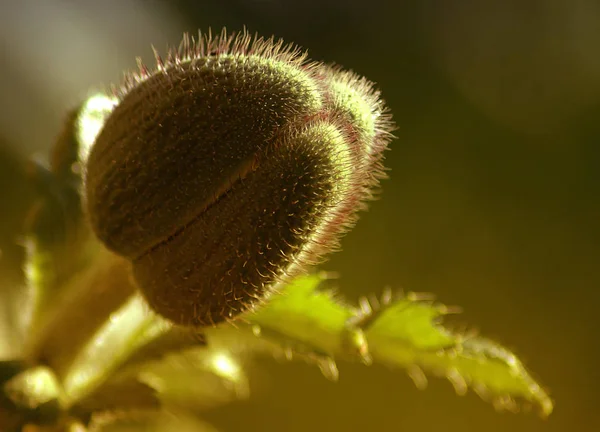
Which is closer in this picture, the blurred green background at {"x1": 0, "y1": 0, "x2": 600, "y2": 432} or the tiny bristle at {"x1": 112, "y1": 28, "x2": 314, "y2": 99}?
the tiny bristle at {"x1": 112, "y1": 28, "x2": 314, "y2": 99}

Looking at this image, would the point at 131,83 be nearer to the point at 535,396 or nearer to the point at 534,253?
the point at 535,396

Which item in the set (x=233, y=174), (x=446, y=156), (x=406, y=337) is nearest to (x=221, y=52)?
(x=233, y=174)

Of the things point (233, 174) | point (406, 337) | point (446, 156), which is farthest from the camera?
point (446, 156)

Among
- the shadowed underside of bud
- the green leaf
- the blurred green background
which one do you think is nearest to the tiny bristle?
the shadowed underside of bud

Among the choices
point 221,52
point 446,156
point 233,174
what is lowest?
point 233,174

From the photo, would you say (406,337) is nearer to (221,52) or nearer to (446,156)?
(221,52)

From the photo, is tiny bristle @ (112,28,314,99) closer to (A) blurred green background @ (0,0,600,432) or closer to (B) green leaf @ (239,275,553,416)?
(B) green leaf @ (239,275,553,416)
